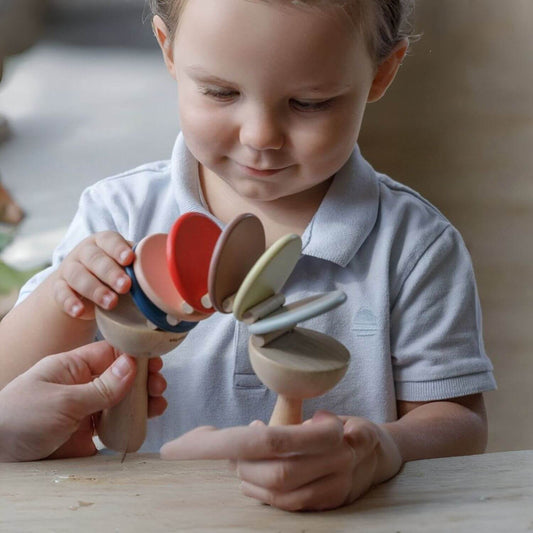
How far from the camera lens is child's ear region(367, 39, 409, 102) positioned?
2.01 feet

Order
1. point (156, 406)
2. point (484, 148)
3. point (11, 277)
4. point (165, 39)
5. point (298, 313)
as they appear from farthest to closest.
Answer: point (11, 277) → point (484, 148) → point (165, 39) → point (156, 406) → point (298, 313)

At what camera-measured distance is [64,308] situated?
0.51 metres

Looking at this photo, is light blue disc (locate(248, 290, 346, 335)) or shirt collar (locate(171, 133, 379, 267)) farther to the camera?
shirt collar (locate(171, 133, 379, 267))

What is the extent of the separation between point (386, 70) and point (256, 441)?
1.07 ft

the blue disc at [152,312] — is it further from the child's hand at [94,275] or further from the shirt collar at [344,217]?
the shirt collar at [344,217]

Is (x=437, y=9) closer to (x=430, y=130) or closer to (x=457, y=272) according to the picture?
(x=430, y=130)

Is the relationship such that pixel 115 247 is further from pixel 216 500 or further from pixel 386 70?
pixel 386 70

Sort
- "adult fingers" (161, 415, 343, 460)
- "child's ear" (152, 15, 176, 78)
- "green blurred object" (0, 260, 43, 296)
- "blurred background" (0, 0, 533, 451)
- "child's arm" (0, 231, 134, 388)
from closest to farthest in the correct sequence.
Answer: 1. "adult fingers" (161, 415, 343, 460)
2. "child's arm" (0, 231, 134, 388)
3. "child's ear" (152, 15, 176, 78)
4. "blurred background" (0, 0, 533, 451)
5. "green blurred object" (0, 260, 43, 296)

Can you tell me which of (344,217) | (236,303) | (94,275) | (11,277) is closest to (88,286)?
(94,275)

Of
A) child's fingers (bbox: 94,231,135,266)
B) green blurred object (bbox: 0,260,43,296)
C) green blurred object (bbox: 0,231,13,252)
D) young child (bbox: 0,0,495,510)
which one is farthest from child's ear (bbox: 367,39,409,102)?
green blurred object (bbox: 0,231,13,252)

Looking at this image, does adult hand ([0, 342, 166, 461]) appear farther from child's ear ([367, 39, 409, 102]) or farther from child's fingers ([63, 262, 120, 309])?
child's ear ([367, 39, 409, 102])

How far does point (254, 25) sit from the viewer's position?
0.47 metres

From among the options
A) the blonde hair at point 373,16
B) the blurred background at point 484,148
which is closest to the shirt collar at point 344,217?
the blonde hair at point 373,16

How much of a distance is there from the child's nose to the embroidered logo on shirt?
187mm
